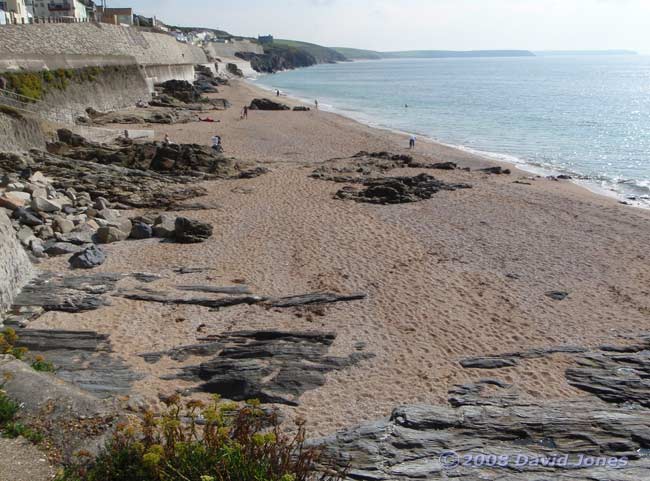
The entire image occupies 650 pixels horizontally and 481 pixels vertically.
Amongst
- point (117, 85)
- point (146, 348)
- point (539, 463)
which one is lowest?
point (146, 348)

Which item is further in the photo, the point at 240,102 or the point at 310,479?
the point at 240,102

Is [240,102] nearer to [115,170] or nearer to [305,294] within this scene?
[115,170]

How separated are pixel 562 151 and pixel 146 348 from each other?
3446 centimetres

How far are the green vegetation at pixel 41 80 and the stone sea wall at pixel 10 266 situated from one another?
58.0ft

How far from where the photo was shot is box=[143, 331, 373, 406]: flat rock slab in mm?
9023

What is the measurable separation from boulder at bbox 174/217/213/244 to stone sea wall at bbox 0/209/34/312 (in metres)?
4.25

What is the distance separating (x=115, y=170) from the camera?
73.6 feet

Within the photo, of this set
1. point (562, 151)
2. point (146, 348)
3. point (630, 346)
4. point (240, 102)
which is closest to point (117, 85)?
A: point (240, 102)

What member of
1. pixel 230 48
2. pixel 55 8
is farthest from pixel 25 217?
pixel 230 48

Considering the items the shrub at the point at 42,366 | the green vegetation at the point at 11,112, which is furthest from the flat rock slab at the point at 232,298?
the green vegetation at the point at 11,112

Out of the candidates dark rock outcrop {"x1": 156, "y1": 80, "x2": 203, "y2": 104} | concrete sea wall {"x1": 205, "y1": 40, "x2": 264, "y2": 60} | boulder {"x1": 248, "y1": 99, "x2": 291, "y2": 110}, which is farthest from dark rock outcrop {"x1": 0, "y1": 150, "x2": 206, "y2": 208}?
concrete sea wall {"x1": 205, "y1": 40, "x2": 264, "y2": 60}

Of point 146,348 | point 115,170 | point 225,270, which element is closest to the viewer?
point 146,348

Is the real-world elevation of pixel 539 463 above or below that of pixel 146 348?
above

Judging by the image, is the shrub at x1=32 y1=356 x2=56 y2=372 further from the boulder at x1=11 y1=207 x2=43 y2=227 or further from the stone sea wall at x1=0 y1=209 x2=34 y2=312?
the boulder at x1=11 y1=207 x2=43 y2=227
